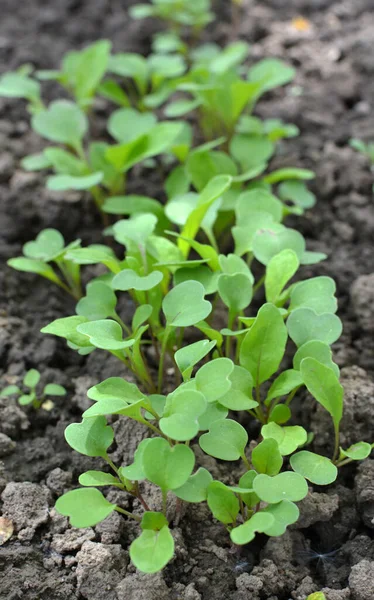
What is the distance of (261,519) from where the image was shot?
1.06 metres

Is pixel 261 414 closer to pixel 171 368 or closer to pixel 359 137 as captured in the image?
pixel 171 368

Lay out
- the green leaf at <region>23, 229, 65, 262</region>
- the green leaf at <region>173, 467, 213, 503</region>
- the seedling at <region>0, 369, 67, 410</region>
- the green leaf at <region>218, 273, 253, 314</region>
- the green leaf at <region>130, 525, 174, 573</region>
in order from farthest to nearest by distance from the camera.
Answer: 1. the green leaf at <region>23, 229, 65, 262</region>
2. the seedling at <region>0, 369, 67, 410</region>
3. the green leaf at <region>218, 273, 253, 314</region>
4. the green leaf at <region>173, 467, 213, 503</region>
5. the green leaf at <region>130, 525, 174, 573</region>

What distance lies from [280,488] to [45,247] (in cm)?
87

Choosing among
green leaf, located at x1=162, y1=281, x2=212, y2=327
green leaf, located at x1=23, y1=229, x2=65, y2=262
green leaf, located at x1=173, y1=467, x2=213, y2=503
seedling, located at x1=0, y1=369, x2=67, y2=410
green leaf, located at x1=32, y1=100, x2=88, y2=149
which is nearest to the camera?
green leaf, located at x1=173, y1=467, x2=213, y2=503

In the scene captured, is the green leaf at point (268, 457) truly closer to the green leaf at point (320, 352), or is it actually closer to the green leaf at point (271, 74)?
the green leaf at point (320, 352)

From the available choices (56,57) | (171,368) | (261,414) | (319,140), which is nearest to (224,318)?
(171,368)

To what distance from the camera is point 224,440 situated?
1191mm

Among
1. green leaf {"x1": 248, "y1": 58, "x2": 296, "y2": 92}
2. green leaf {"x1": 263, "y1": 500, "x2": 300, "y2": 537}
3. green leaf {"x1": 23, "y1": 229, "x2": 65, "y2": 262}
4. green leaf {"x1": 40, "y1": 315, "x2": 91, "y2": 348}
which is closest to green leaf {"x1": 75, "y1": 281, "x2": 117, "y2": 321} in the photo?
green leaf {"x1": 40, "y1": 315, "x2": 91, "y2": 348}

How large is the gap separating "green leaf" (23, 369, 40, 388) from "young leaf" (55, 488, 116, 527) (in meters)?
0.43

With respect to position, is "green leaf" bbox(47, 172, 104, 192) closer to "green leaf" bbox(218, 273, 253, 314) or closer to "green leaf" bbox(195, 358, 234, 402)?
"green leaf" bbox(218, 273, 253, 314)

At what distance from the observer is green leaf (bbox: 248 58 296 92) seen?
2.01 m

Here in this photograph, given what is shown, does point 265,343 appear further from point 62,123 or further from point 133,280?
point 62,123

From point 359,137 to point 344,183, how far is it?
26cm

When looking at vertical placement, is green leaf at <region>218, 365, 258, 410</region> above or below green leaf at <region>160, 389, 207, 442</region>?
below
